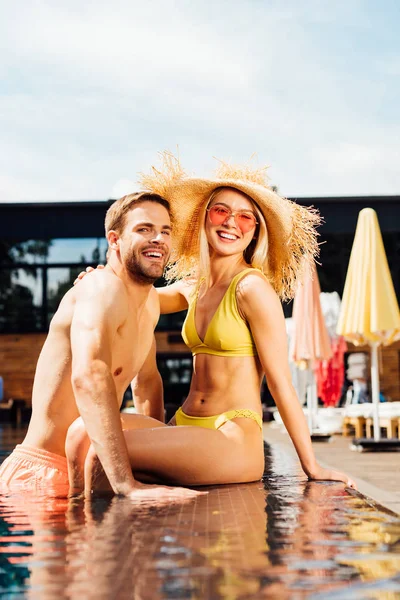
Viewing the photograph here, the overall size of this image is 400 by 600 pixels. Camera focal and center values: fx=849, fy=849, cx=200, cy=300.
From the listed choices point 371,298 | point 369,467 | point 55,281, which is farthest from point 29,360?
point 369,467

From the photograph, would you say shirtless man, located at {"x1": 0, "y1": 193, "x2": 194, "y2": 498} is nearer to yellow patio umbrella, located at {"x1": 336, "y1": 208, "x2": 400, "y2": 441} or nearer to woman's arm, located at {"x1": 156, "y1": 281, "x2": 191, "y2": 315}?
woman's arm, located at {"x1": 156, "y1": 281, "x2": 191, "y2": 315}

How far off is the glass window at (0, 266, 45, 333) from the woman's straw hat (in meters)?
26.4

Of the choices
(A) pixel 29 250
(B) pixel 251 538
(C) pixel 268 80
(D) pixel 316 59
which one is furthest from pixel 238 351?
(A) pixel 29 250

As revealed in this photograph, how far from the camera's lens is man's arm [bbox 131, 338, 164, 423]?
3.82 metres

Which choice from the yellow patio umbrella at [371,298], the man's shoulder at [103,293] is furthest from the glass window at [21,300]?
the man's shoulder at [103,293]

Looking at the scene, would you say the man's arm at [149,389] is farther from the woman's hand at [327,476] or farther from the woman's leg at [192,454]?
the woman's hand at [327,476]

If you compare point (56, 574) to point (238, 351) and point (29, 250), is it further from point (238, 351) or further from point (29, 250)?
point (29, 250)

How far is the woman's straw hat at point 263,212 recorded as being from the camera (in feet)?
12.2

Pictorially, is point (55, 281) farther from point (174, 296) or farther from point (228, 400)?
point (228, 400)

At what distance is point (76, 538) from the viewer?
6.36ft

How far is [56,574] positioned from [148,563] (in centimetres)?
18

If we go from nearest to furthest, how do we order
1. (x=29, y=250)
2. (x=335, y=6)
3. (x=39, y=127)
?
1. (x=335, y=6)
2. (x=39, y=127)
3. (x=29, y=250)

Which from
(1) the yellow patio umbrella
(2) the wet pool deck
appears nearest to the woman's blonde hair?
(2) the wet pool deck

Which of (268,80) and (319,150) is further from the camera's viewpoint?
(319,150)
